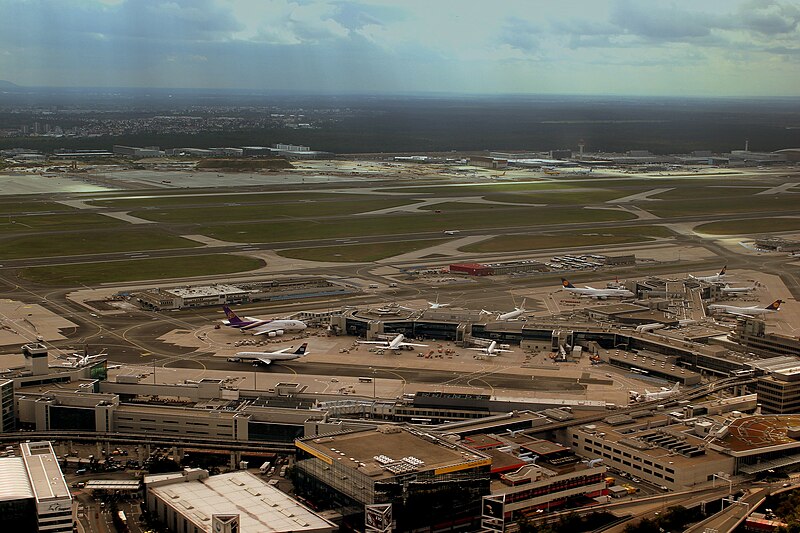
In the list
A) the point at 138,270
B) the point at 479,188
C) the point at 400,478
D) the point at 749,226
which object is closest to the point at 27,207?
the point at 138,270

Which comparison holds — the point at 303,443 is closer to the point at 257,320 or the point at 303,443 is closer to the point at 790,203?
the point at 257,320

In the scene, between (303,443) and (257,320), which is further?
(257,320)

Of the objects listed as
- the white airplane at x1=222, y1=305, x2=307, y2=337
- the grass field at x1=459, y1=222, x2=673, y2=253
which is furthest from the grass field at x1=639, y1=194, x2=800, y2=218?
the white airplane at x1=222, y1=305, x2=307, y2=337

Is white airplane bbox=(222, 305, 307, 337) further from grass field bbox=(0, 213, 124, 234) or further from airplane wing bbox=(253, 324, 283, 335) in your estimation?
grass field bbox=(0, 213, 124, 234)

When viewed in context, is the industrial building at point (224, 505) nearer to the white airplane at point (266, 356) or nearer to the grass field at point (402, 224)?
the white airplane at point (266, 356)

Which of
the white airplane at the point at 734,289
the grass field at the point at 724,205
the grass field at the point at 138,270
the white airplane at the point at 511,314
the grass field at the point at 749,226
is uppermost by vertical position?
the grass field at the point at 724,205

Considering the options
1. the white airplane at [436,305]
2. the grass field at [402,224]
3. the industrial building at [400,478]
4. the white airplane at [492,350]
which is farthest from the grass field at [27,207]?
the industrial building at [400,478]

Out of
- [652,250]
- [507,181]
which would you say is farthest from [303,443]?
[507,181]
